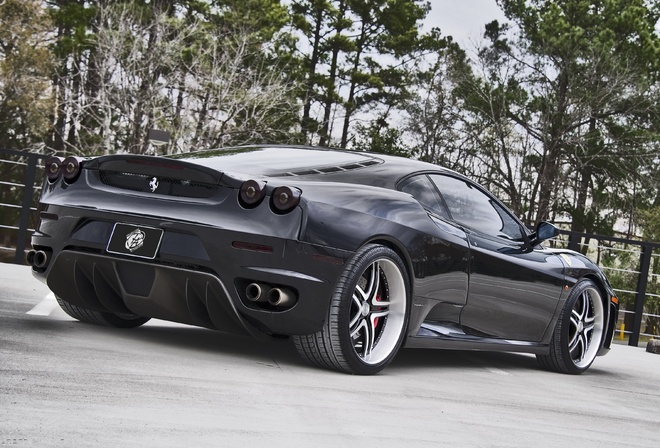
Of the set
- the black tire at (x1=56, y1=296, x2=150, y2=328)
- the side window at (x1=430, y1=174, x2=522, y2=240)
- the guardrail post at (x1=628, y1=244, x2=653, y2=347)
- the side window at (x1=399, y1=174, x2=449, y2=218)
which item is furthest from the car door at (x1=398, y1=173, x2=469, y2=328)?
the guardrail post at (x1=628, y1=244, x2=653, y2=347)

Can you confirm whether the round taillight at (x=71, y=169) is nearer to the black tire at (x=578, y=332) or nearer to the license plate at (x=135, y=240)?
the license plate at (x=135, y=240)

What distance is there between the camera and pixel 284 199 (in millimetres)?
4566

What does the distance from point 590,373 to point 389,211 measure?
9.22ft

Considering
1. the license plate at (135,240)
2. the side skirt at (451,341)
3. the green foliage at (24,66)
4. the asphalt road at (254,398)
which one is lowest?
the asphalt road at (254,398)

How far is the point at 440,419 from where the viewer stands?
3.96 m

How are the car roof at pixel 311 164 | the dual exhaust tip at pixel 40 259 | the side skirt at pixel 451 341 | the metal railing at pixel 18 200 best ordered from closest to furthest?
the car roof at pixel 311 164 < the dual exhaust tip at pixel 40 259 < the side skirt at pixel 451 341 < the metal railing at pixel 18 200

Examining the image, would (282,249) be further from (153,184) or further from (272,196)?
(153,184)

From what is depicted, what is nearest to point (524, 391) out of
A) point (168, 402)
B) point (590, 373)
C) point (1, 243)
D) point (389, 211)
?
point (389, 211)

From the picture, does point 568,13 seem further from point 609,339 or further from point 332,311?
point 332,311

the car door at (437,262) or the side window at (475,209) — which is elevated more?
the side window at (475,209)

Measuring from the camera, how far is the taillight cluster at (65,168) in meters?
5.10

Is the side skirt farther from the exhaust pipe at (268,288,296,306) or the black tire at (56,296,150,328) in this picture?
the black tire at (56,296,150,328)

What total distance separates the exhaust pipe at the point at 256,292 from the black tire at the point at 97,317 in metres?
1.40

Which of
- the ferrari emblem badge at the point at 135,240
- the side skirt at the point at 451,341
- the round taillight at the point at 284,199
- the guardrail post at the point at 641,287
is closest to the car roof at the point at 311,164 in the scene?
the round taillight at the point at 284,199
